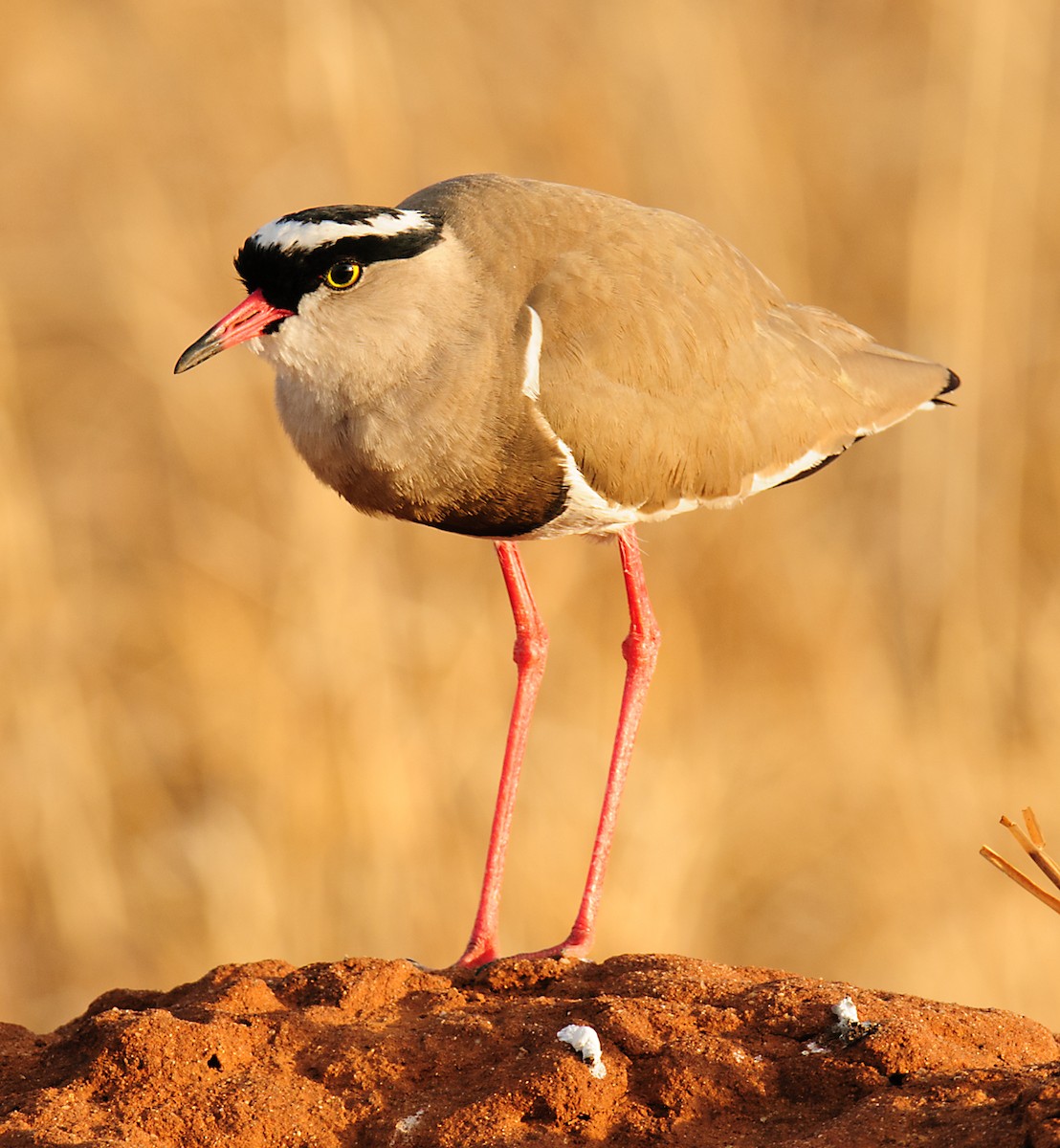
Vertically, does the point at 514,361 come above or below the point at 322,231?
below

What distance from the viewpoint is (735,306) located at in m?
4.41

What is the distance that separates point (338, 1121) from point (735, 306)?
7.85 ft

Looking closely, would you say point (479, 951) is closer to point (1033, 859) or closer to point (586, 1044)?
point (586, 1044)

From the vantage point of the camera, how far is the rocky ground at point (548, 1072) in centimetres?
268

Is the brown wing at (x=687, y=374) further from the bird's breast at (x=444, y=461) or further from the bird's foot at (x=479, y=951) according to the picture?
the bird's foot at (x=479, y=951)

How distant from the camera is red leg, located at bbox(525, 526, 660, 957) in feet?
14.0

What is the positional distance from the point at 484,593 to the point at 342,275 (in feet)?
10.9

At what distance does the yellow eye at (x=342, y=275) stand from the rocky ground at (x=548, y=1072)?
5.43ft

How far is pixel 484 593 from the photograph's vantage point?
731 centimetres

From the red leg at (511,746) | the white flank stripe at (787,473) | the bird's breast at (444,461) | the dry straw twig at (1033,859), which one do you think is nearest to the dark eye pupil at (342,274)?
the bird's breast at (444,461)

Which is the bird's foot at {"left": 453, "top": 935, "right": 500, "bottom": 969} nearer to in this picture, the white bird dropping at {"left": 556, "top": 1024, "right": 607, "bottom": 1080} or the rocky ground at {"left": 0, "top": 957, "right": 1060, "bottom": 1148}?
the rocky ground at {"left": 0, "top": 957, "right": 1060, "bottom": 1148}

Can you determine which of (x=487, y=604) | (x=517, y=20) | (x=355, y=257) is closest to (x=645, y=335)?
(x=355, y=257)

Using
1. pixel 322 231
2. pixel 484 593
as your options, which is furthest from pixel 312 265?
pixel 484 593

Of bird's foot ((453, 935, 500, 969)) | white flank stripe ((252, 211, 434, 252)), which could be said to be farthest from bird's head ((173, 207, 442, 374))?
bird's foot ((453, 935, 500, 969))
